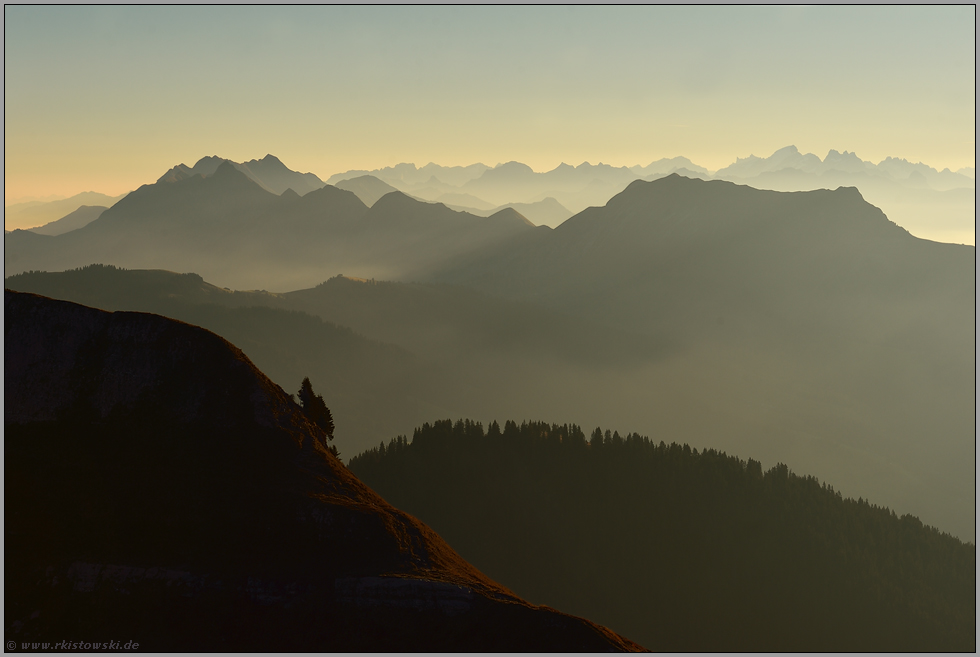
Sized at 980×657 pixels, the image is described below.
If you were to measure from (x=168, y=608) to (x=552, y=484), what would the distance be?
144 metres

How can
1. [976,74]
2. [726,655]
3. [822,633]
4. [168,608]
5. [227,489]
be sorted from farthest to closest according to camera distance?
1. [822,633]
2. [976,74]
3. [726,655]
4. [227,489]
5. [168,608]

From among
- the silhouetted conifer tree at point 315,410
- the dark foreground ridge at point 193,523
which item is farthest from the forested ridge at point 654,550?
the dark foreground ridge at point 193,523

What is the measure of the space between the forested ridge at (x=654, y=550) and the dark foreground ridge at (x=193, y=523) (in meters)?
113

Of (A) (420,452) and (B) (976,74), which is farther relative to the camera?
(A) (420,452)

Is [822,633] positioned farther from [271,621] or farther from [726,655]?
[271,621]

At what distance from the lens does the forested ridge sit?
160625 millimetres

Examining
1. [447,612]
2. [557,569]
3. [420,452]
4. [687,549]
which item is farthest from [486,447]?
[447,612]

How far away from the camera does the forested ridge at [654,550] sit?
161m

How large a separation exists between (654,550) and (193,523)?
488 ft

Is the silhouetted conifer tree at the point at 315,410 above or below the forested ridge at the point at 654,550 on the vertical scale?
above

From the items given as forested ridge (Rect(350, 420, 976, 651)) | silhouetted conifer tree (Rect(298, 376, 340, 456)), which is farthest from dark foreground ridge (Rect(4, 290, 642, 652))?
forested ridge (Rect(350, 420, 976, 651))

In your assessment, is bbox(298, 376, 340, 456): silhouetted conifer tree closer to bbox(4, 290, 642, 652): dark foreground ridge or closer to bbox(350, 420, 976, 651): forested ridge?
bbox(4, 290, 642, 652): dark foreground ridge

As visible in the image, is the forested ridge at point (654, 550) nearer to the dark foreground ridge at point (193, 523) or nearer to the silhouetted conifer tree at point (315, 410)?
the silhouetted conifer tree at point (315, 410)

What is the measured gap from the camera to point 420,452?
18588cm
